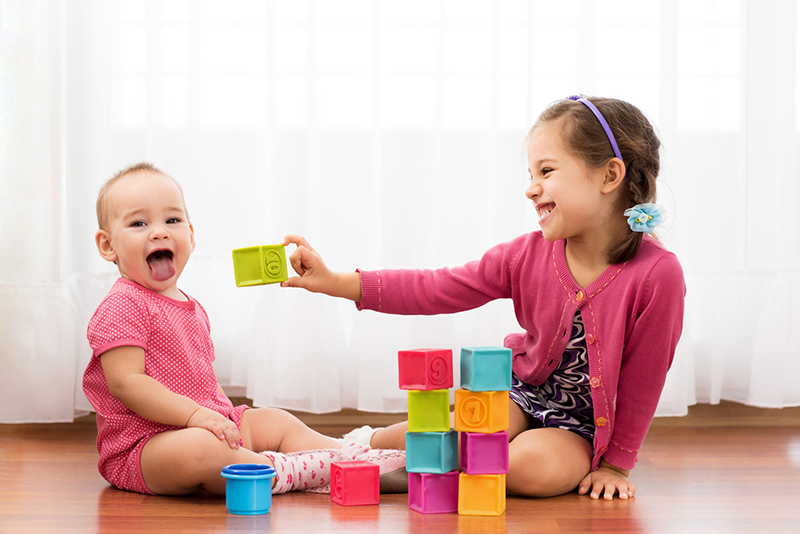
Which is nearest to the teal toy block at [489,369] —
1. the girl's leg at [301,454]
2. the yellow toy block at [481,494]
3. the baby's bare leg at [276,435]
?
the yellow toy block at [481,494]

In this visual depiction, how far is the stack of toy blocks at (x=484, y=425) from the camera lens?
3.36 ft

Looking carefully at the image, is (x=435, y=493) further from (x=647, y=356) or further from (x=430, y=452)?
(x=647, y=356)

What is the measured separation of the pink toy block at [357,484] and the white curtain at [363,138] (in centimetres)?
49

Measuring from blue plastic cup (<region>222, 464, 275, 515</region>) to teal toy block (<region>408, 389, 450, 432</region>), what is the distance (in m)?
0.22

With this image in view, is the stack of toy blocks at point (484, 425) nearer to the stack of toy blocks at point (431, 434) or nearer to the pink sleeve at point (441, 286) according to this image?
the stack of toy blocks at point (431, 434)

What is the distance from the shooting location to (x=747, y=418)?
1.70m

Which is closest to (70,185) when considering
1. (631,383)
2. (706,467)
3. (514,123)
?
(514,123)

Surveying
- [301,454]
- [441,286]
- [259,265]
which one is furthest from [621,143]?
[301,454]

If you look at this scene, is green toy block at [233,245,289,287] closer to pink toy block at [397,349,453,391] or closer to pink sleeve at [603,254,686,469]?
pink toy block at [397,349,453,391]

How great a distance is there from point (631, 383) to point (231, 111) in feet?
3.26

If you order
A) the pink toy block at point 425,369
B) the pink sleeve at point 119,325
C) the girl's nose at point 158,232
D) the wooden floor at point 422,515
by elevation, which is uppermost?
the girl's nose at point 158,232

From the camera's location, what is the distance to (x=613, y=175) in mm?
1204

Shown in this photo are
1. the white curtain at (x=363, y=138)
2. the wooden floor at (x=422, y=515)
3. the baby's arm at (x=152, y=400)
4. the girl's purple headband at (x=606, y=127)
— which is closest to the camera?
the wooden floor at (x=422, y=515)

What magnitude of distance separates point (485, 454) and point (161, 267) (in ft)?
1.93
